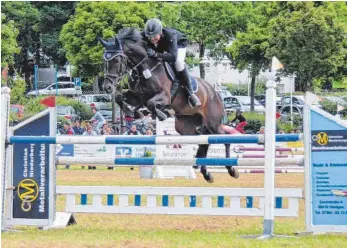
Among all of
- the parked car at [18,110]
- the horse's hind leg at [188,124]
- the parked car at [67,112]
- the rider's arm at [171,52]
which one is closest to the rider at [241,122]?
the horse's hind leg at [188,124]

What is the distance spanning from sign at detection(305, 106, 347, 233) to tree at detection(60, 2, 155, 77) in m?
23.8

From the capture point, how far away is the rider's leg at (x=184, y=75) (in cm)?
919

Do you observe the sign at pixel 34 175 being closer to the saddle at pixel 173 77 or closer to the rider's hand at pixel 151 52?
the rider's hand at pixel 151 52

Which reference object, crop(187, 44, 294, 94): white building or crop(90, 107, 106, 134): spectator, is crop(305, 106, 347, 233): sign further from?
crop(187, 44, 294, 94): white building

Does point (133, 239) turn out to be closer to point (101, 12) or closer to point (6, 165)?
point (6, 165)

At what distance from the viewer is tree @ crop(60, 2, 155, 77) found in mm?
31438

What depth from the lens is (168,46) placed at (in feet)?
29.0

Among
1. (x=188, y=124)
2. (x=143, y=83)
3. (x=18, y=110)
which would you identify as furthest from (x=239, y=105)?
(x=143, y=83)

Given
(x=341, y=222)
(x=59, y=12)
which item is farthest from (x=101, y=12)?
(x=341, y=222)

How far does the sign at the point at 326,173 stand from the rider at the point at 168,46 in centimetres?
219

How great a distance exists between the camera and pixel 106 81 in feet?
28.1

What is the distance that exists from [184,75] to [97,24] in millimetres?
22575

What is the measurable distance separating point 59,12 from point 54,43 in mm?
1855

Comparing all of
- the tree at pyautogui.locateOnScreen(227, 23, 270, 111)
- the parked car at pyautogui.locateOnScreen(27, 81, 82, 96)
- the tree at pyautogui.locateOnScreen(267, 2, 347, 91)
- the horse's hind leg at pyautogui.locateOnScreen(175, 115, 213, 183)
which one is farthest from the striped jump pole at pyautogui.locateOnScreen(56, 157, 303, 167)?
the parked car at pyautogui.locateOnScreen(27, 81, 82, 96)
